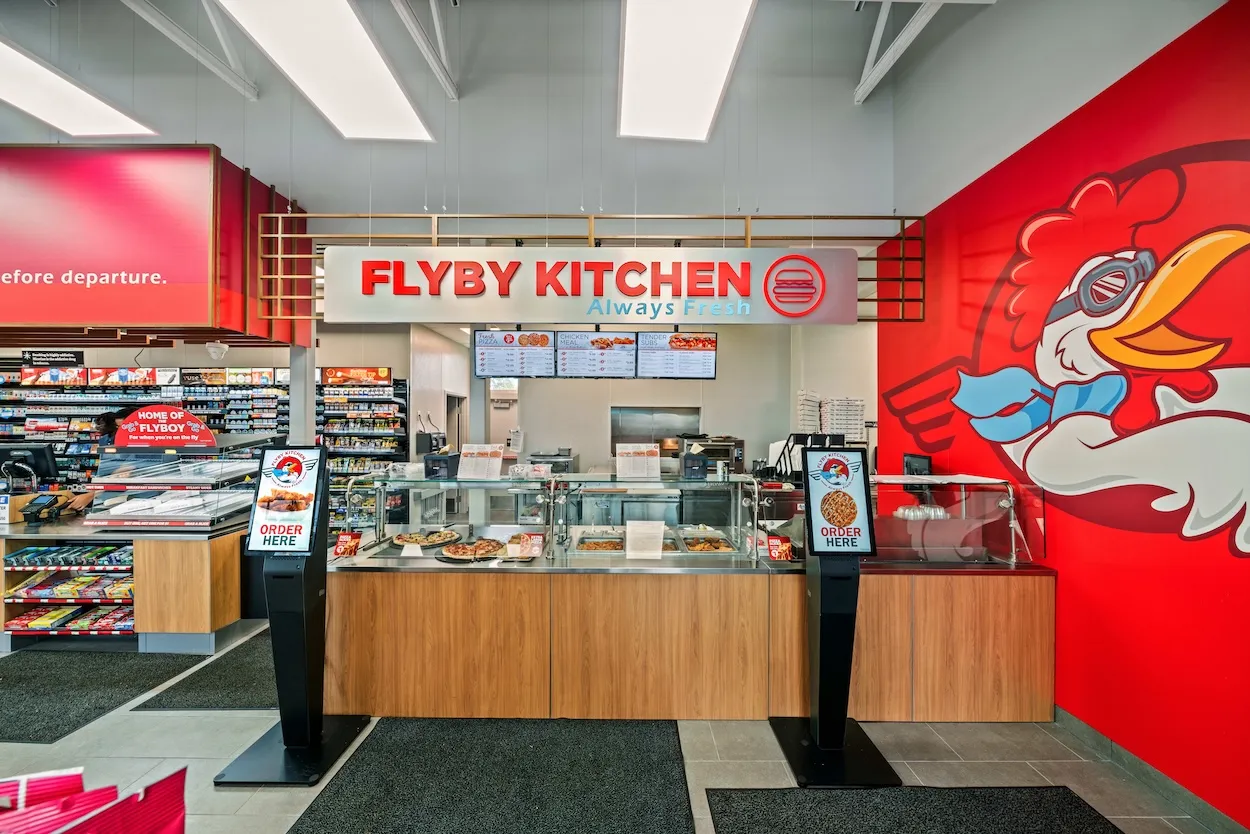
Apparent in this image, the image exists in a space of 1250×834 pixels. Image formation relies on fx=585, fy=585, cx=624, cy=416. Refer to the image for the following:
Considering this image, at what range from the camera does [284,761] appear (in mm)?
2965

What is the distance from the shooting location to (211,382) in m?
8.63

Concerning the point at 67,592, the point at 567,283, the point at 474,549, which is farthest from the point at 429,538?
the point at 67,592

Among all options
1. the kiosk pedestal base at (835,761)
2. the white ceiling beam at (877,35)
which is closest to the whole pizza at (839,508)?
the kiosk pedestal base at (835,761)

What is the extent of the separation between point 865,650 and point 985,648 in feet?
2.34

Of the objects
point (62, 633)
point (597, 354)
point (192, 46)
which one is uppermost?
point (192, 46)

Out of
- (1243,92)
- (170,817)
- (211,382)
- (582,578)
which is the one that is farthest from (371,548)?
(211,382)

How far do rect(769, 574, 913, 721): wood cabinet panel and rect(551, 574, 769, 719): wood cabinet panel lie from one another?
0.08m

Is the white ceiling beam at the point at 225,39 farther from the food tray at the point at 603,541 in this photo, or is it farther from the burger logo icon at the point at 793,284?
the food tray at the point at 603,541

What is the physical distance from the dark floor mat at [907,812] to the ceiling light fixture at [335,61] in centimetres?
417

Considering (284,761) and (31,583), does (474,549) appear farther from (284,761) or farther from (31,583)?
(31,583)

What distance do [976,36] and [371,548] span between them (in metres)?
5.51

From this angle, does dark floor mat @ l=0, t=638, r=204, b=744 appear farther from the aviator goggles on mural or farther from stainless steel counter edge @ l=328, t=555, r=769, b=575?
the aviator goggles on mural

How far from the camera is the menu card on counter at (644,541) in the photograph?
364 centimetres

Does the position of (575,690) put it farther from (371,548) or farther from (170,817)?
(170,817)
